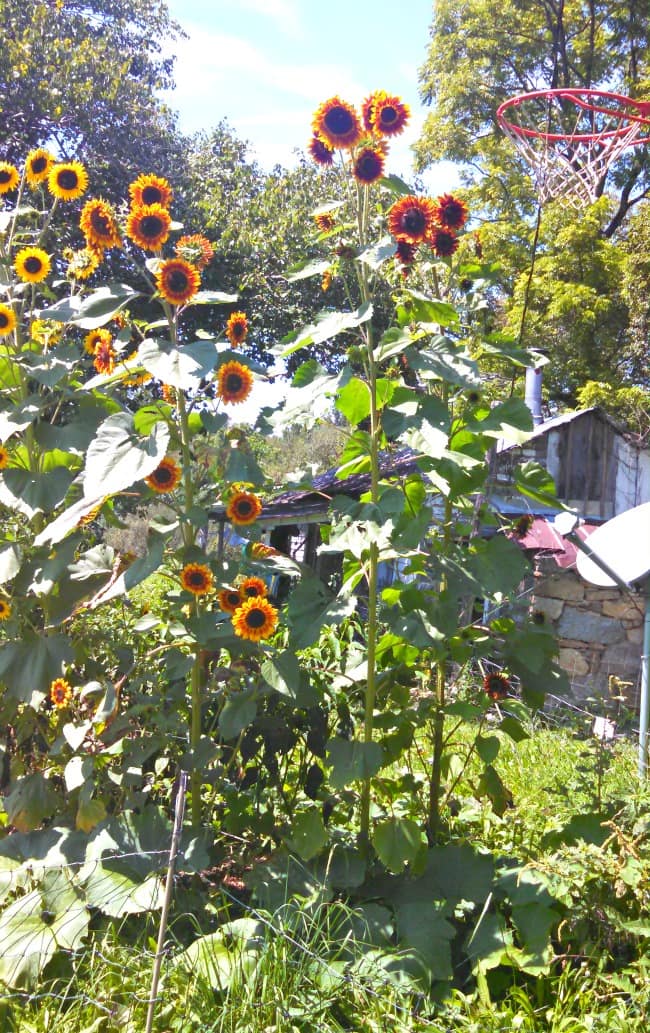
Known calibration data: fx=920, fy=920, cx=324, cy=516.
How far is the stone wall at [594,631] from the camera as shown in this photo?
7.88 metres

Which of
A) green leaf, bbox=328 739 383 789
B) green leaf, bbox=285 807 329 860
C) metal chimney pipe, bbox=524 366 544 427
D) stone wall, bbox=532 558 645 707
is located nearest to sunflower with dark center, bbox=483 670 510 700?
Answer: green leaf, bbox=328 739 383 789

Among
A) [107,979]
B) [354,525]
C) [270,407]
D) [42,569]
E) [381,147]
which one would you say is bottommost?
[107,979]

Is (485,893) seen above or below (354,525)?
below

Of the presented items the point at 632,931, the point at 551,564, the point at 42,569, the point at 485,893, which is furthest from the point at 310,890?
the point at 551,564

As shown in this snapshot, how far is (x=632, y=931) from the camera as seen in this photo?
7.07 feet

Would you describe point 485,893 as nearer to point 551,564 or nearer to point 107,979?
point 107,979

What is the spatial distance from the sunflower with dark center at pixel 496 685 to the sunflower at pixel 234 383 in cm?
99

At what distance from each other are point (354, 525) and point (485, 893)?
995 mm

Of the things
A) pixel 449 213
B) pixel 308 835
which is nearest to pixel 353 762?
pixel 308 835

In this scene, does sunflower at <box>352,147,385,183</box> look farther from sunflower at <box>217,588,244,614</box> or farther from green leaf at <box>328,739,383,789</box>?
green leaf at <box>328,739,383,789</box>

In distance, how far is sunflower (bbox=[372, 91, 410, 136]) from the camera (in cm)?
223

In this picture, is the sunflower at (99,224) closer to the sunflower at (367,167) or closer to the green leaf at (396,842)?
the sunflower at (367,167)

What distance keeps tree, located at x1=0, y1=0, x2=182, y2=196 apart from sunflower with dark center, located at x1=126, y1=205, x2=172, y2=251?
28.6 ft

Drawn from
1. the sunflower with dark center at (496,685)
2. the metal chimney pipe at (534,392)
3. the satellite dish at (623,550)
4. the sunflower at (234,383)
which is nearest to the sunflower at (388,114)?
the sunflower at (234,383)
